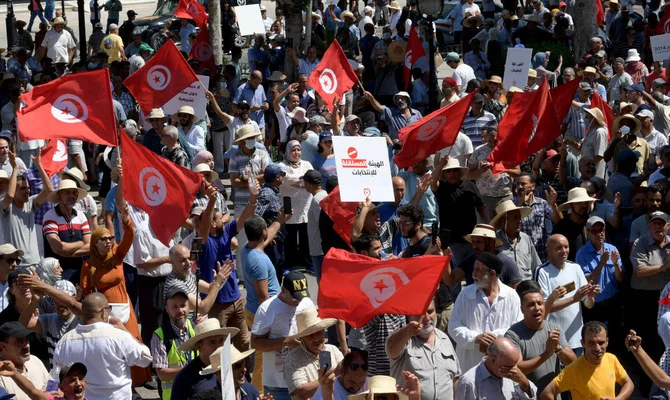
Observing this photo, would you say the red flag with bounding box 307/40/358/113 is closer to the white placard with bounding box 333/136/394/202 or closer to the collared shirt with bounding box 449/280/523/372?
the white placard with bounding box 333/136/394/202

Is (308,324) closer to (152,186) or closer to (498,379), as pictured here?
(498,379)

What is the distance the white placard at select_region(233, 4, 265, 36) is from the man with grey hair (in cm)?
932

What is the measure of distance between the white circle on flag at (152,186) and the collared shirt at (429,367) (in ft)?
10.3

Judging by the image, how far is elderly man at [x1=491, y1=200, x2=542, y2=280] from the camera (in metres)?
11.6

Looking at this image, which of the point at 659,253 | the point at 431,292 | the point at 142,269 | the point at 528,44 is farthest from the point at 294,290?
the point at 528,44

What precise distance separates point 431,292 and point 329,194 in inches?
146

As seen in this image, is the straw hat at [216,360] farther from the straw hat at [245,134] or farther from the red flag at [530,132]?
the straw hat at [245,134]

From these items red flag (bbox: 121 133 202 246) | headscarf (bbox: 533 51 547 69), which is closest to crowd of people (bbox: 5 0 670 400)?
red flag (bbox: 121 133 202 246)

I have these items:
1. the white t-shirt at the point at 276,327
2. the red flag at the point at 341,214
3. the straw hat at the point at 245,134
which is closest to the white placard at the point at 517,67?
the straw hat at the point at 245,134

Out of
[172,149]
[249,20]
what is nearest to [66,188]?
[172,149]

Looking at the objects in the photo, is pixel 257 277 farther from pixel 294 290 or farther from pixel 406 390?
pixel 406 390

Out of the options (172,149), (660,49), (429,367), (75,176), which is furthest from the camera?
(660,49)

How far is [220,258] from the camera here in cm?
1208

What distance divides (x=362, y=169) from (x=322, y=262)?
1.13m
